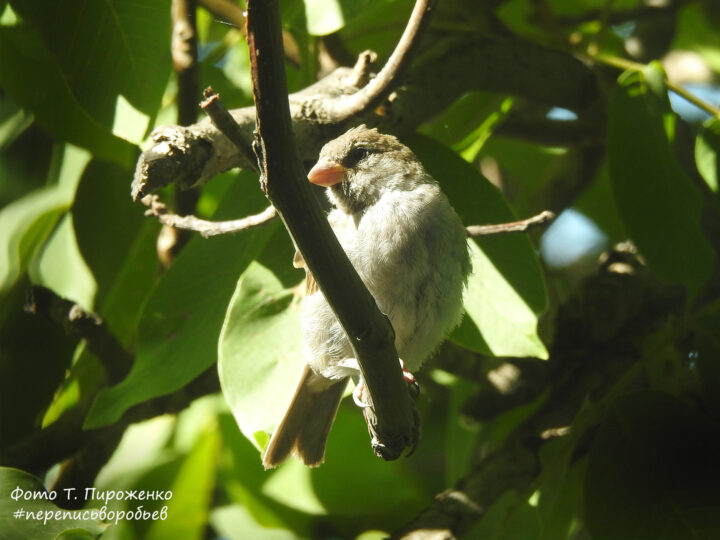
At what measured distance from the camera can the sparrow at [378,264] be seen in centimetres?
199

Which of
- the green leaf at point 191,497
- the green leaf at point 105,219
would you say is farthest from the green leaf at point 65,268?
the green leaf at point 191,497

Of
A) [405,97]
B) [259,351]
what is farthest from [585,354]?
[259,351]

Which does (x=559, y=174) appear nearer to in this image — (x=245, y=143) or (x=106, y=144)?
(x=106, y=144)

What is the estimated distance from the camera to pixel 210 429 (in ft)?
9.21

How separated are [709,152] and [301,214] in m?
1.73

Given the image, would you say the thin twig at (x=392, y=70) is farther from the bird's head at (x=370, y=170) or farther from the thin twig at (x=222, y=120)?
the thin twig at (x=222, y=120)

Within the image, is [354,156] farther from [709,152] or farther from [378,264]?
[709,152]

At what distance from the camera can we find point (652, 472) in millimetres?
2150

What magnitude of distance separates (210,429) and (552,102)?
1.64m

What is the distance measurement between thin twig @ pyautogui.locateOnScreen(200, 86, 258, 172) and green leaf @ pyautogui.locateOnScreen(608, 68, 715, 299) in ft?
4.54

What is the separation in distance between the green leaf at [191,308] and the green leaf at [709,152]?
4.42 ft

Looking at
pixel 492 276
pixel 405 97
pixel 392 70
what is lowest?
pixel 492 276

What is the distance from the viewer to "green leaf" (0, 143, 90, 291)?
8.34ft

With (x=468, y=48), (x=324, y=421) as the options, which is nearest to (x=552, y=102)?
(x=468, y=48)
